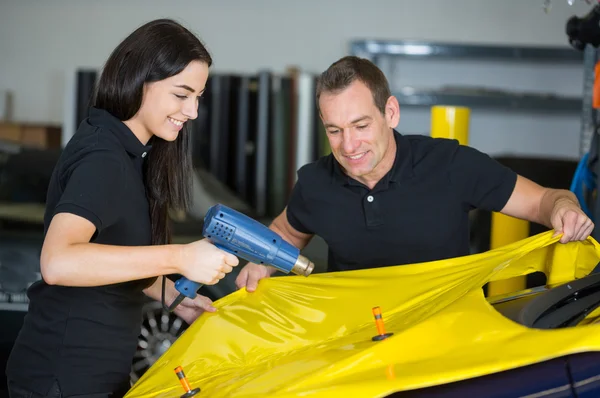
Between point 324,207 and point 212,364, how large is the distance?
62 cm

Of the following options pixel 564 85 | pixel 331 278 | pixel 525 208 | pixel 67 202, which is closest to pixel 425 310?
pixel 331 278

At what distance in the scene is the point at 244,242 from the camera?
194 centimetres

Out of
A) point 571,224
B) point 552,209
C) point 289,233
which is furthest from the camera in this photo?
point 289,233

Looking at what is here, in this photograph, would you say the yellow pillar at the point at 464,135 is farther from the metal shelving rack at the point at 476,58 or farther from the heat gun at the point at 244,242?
the metal shelving rack at the point at 476,58

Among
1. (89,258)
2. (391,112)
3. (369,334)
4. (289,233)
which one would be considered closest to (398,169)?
(391,112)

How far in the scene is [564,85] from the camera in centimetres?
719

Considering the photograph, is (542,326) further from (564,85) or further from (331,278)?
(564,85)

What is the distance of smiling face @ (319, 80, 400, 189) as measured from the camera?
244cm

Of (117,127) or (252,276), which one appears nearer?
(117,127)

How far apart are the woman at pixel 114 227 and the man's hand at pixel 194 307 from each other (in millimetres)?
287

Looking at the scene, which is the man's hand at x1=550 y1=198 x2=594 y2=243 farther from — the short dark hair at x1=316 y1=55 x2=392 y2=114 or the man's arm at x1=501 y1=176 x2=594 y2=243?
the short dark hair at x1=316 y1=55 x2=392 y2=114

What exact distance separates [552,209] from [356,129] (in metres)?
0.61

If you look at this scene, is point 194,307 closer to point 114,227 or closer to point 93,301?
point 93,301

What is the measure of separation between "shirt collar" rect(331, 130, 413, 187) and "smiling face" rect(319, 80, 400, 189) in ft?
0.13
